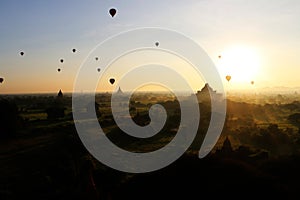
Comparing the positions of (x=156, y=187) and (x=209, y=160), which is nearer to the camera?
(x=156, y=187)

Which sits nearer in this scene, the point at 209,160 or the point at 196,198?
the point at 196,198

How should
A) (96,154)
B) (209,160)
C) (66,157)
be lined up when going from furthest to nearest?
(96,154) → (66,157) → (209,160)

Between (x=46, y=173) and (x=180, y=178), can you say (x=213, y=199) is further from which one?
(x=46, y=173)

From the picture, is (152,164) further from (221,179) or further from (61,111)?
(61,111)

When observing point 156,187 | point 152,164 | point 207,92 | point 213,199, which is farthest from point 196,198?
point 207,92

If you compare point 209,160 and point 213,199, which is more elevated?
point 209,160

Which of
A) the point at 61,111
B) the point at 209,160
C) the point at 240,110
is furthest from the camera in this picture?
the point at 240,110

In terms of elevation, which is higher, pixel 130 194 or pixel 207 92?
pixel 207 92

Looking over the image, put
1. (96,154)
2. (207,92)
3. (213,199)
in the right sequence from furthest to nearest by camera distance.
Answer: (207,92) < (96,154) < (213,199)

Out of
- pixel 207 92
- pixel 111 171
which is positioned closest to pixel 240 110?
pixel 207 92
